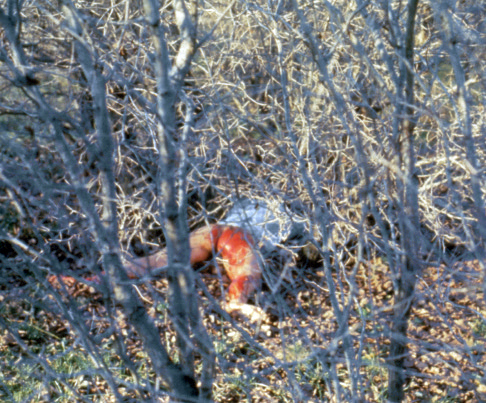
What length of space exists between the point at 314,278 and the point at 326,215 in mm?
3919

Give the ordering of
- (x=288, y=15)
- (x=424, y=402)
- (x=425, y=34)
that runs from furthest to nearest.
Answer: (x=425, y=34)
(x=288, y=15)
(x=424, y=402)

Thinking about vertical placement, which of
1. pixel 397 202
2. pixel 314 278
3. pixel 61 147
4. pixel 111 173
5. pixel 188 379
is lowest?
pixel 314 278

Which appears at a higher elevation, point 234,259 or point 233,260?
point 234,259

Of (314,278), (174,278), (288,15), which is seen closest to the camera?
(174,278)

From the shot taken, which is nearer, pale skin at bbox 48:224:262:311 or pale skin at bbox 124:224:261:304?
pale skin at bbox 48:224:262:311

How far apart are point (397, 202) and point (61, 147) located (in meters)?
1.49

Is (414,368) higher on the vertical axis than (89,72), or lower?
lower

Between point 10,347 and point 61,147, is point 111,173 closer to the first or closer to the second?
point 61,147

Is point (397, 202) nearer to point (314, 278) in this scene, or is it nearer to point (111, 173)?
point (111, 173)

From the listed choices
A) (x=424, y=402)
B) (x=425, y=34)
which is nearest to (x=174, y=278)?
(x=424, y=402)

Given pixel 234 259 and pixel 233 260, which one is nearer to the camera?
pixel 234 259

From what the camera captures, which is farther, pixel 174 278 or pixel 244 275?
pixel 244 275

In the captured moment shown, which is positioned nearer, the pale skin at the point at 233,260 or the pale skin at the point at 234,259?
the pale skin at the point at 233,260

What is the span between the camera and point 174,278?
7.73ft
